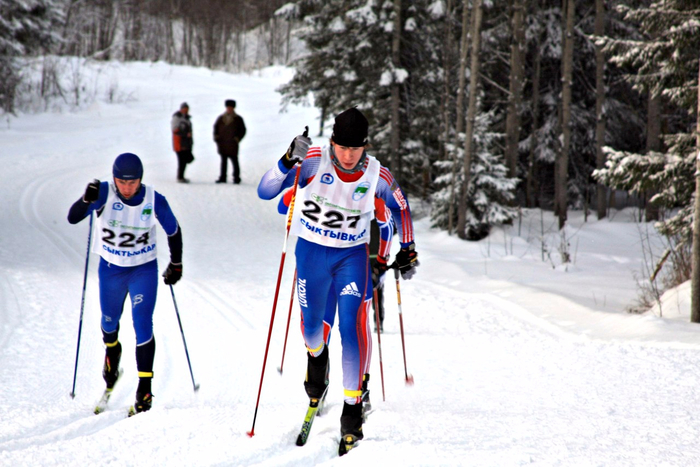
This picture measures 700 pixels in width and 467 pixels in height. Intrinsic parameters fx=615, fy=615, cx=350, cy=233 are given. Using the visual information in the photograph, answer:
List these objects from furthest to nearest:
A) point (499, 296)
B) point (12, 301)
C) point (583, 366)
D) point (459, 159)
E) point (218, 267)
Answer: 1. point (459, 159)
2. point (218, 267)
3. point (499, 296)
4. point (12, 301)
5. point (583, 366)

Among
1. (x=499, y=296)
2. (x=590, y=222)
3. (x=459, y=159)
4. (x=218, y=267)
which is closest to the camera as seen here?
(x=499, y=296)

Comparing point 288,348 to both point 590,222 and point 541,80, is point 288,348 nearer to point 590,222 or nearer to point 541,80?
point 590,222

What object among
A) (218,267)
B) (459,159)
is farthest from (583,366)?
(459,159)

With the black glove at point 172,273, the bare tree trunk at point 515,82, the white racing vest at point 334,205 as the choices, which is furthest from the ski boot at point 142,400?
the bare tree trunk at point 515,82

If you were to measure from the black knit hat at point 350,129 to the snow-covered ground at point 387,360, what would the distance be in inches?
81.1

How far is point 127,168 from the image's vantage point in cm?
521

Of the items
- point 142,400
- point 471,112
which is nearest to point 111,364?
point 142,400

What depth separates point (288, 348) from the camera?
293 inches

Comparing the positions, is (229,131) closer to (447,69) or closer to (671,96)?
(447,69)

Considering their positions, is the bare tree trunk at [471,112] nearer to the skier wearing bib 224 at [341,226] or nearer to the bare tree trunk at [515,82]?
the bare tree trunk at [515,82]

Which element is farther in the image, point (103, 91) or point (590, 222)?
point (103, 91)

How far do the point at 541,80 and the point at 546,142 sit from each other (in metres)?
2.53

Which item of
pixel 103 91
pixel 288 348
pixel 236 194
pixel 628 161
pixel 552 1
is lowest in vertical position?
pixel 288 348

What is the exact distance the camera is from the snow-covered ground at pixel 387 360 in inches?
167
